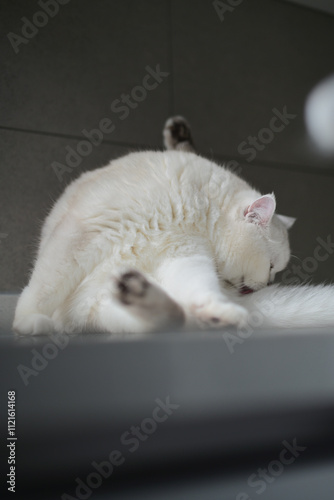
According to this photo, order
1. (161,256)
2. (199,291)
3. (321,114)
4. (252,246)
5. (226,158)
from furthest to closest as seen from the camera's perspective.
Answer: (321,114) → (226,158) → (252,246) → (161,256) → (199,291)

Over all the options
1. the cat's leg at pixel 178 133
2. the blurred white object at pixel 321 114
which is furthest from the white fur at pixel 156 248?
the blurred white object at pixel 321 114

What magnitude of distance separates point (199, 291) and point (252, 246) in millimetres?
390

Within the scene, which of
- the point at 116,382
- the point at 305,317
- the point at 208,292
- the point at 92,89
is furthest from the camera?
the point at 92,89

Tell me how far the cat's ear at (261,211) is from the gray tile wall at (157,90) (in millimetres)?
1020

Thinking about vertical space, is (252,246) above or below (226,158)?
below

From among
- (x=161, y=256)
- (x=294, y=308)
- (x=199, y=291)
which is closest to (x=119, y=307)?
(x=199, y=291)

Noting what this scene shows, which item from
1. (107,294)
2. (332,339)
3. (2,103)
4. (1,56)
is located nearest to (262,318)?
(332,339)

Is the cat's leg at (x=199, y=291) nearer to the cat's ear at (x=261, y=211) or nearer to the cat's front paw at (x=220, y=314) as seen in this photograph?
the cat's front paw at (x=220, y=314)

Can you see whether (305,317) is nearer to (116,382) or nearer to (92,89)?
(116,382)

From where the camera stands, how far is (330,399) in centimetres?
95

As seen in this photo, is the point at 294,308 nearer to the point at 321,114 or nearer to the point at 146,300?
the point at 146,300

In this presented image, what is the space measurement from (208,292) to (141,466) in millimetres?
393

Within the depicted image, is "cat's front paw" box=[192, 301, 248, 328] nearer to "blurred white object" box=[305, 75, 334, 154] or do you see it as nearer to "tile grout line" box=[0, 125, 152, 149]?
"tile grout line" box=[0, 125, 152, 149]

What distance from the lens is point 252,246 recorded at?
140 centimetres
